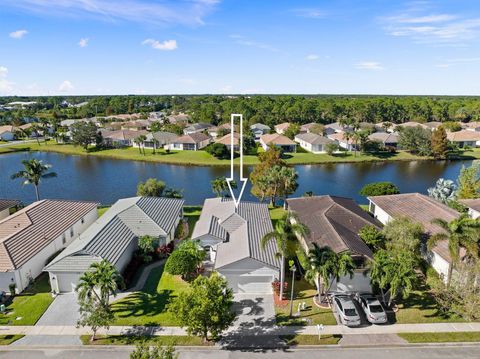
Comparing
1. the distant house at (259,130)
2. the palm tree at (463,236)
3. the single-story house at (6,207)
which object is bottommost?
the single-story house at (6,207)

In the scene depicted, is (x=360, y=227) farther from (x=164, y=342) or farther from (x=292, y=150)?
(x=292, y=150)

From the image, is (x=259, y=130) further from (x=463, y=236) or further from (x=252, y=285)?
(x=463, y=236)

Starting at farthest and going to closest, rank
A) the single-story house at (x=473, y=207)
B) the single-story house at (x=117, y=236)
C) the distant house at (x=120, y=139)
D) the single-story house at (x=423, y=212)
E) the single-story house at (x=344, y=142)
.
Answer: the distant house at (x=120, y=139) < the single-story house at (x=344, y=142) < the single-story house at (x=473, y=207) < the single-story house at (x=423, y=212) < the single-story house at (x=117, y=236)

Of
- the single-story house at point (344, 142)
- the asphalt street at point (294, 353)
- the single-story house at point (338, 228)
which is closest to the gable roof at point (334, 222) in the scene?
the single-story house at point (338, 228)

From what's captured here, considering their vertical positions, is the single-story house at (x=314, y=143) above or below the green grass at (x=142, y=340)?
above

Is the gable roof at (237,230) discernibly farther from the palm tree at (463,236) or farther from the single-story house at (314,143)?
the single-story house at (314,143)

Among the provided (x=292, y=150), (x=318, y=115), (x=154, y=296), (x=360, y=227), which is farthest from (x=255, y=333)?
(x=318, y=115)

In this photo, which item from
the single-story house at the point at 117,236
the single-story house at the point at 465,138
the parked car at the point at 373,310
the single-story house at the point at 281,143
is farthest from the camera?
the single-story house at the point at 465,138

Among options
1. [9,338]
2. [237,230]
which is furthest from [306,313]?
[9,338]
